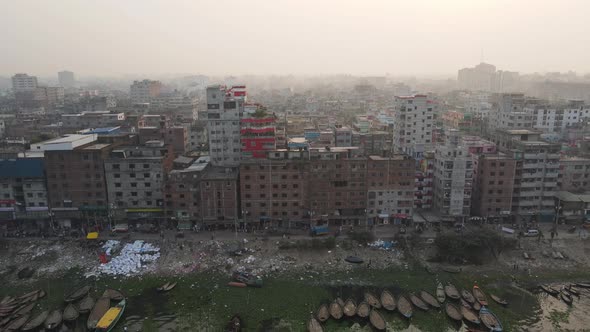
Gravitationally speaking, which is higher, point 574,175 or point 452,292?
point 574,175

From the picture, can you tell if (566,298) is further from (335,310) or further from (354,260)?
→ (335,310)

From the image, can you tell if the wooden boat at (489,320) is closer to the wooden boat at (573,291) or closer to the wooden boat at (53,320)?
the wooden boat at (573,291)

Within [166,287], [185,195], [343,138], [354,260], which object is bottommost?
[166,287]

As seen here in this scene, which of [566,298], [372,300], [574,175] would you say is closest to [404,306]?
[372,300]

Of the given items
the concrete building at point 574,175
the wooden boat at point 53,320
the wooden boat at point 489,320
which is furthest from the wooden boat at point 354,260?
the concrete building at point 574,175

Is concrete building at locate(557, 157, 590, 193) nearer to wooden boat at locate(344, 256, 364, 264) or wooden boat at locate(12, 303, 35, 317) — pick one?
wooden boat at locate(344, 256, 364, 264)

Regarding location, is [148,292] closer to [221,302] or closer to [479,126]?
[221,302]

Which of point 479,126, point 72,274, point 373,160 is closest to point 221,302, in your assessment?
point 72,274
